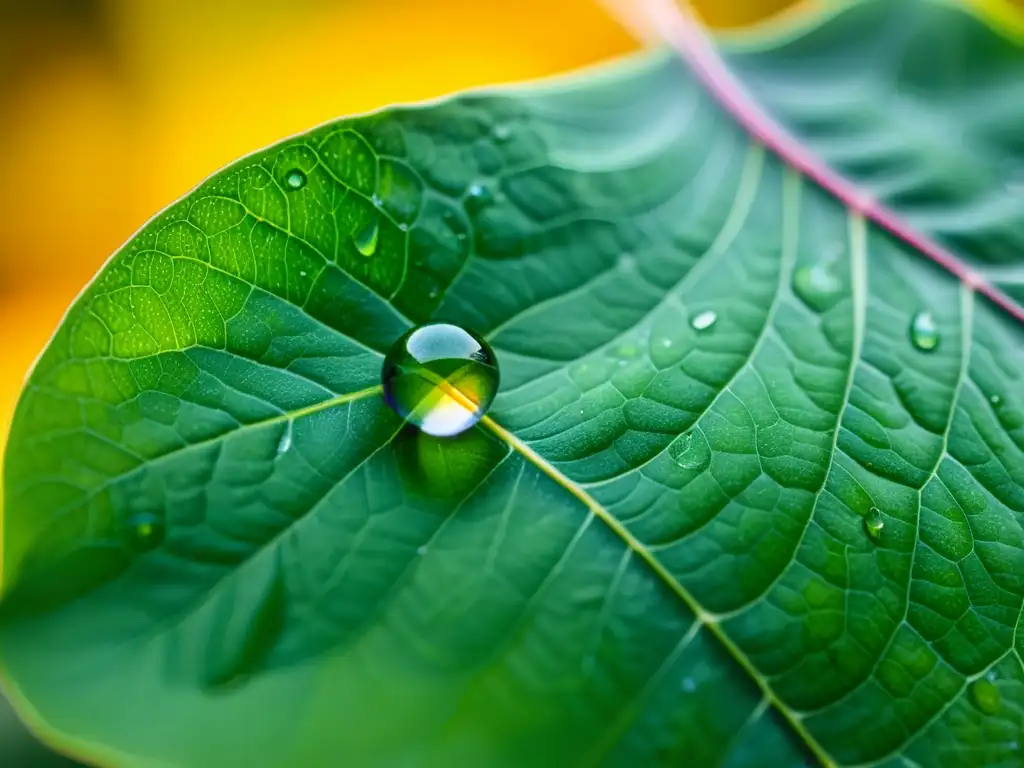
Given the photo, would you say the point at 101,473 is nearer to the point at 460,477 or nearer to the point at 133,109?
the point at 460,477

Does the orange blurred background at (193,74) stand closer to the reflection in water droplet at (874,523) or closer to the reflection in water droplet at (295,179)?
the reflection in water droplet at (295,179)

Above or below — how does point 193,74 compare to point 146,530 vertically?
above

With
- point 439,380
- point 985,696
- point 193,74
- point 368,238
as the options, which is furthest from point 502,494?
point 193,74

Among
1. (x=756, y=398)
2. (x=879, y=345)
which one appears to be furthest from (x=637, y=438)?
(x=879, y=345)

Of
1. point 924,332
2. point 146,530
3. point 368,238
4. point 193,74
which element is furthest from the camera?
point 193,74

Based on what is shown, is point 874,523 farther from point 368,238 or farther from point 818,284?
point 368,238

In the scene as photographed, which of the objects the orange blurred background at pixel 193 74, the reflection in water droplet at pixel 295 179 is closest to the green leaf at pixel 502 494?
the reflection in water droplet at pixel 295 179
